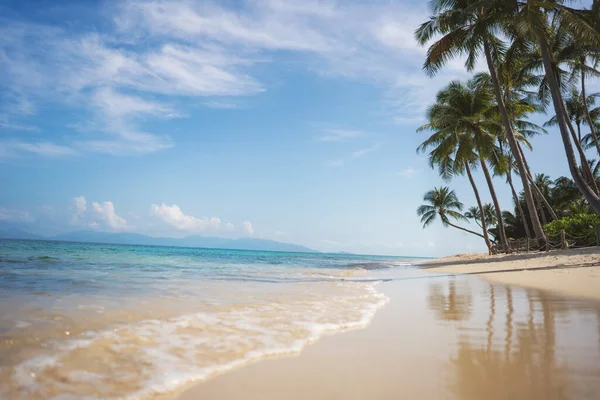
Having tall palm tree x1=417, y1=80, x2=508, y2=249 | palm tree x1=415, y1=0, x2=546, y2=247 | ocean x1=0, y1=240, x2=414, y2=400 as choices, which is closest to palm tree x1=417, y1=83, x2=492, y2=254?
tall palm tree x1=417, y1=80, x2=508, y2=249

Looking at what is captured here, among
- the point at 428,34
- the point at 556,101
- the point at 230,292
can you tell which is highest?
the point at 428,34

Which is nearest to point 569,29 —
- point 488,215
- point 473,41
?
point 473,41

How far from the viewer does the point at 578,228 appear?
18.1 meters

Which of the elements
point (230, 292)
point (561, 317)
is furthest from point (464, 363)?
point (230, 292)

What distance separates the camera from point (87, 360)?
2.76m

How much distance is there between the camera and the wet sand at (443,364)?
2.09 m

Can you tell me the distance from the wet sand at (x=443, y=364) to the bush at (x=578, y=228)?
55.8ft

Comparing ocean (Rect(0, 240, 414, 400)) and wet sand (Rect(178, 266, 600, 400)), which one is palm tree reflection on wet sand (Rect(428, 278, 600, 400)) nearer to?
wet sand (Rect(178, 266, 600, 400))

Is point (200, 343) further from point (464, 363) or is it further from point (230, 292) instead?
point (230, 292)

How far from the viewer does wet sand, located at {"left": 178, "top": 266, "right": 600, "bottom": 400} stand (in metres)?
2.09

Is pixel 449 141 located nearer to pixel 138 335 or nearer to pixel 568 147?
pixel 568 147

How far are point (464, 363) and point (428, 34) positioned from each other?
19.2 metres

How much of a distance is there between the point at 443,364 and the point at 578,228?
802 inches

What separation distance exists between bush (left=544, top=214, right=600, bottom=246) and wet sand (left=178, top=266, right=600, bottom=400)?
55.8 feet
